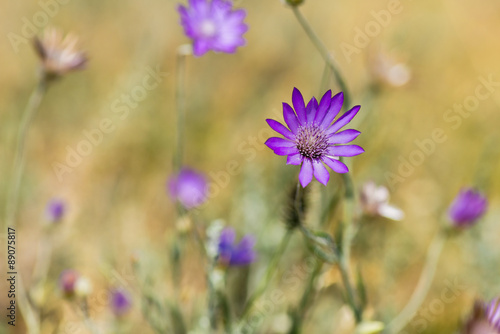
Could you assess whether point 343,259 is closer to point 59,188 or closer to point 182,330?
point 182,330

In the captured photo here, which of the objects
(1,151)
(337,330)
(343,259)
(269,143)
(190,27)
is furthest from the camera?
(1,151)

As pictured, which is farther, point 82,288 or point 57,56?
point 57,56

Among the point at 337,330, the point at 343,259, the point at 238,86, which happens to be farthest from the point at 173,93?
the point at 343,259

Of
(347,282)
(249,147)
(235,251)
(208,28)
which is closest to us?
(347,282)

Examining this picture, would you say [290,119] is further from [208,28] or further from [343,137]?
[208,28]

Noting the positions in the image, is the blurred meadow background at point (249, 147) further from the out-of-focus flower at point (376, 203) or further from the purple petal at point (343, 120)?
the purple petal at point (343, 120)

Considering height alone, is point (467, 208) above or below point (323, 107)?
below

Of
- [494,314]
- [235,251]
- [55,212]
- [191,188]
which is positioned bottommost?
[494,314]

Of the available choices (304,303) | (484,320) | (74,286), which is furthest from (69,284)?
(484,320)
